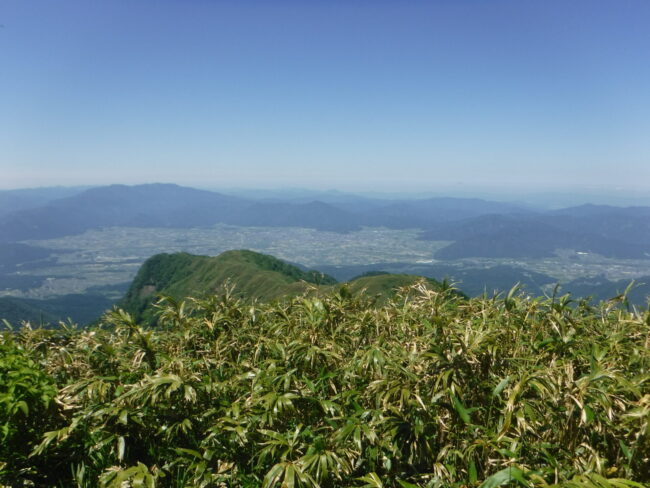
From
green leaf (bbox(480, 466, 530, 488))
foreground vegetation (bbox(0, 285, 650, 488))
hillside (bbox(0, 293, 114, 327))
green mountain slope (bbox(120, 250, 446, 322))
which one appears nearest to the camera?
green leaf (bbox(480, 466, 530, 488))

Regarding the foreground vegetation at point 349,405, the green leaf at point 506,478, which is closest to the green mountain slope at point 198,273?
the foreground vegetation at point 349,405

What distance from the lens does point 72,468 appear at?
3678 millimetres

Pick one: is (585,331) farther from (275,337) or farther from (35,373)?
(35,373)

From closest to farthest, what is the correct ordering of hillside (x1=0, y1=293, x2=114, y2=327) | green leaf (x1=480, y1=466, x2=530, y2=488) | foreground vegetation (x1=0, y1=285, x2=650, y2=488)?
1. green leaf (x1=480, y1=466, x2=530, y2=488)
2. foreground vegetation (x1=0, y1=285, x2=650, y2=488)
3. hillside (x1=0, y1=293, x2=114, y2=327)

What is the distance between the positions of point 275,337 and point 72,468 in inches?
86.5

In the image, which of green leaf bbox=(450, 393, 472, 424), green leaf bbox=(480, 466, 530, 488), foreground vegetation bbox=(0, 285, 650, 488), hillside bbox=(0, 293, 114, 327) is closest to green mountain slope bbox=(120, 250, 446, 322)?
hillside bbox=(0, 293, 114, 327)

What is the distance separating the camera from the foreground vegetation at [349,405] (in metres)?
2.99

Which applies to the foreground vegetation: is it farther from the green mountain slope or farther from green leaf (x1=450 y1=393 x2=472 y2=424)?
the green mountain slope

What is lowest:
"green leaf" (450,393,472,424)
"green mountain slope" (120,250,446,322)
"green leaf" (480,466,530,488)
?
"green mountain slope" (120,250,446,322)

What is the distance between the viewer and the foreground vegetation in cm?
299

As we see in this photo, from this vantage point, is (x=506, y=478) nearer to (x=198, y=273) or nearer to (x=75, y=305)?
(x=198, y=273)

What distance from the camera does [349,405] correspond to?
3771 mm

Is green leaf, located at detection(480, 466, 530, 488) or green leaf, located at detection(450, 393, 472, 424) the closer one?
green leaf, located at detection(480, 466, 530, 488)

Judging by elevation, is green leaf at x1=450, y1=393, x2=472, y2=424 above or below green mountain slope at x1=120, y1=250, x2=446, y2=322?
above
